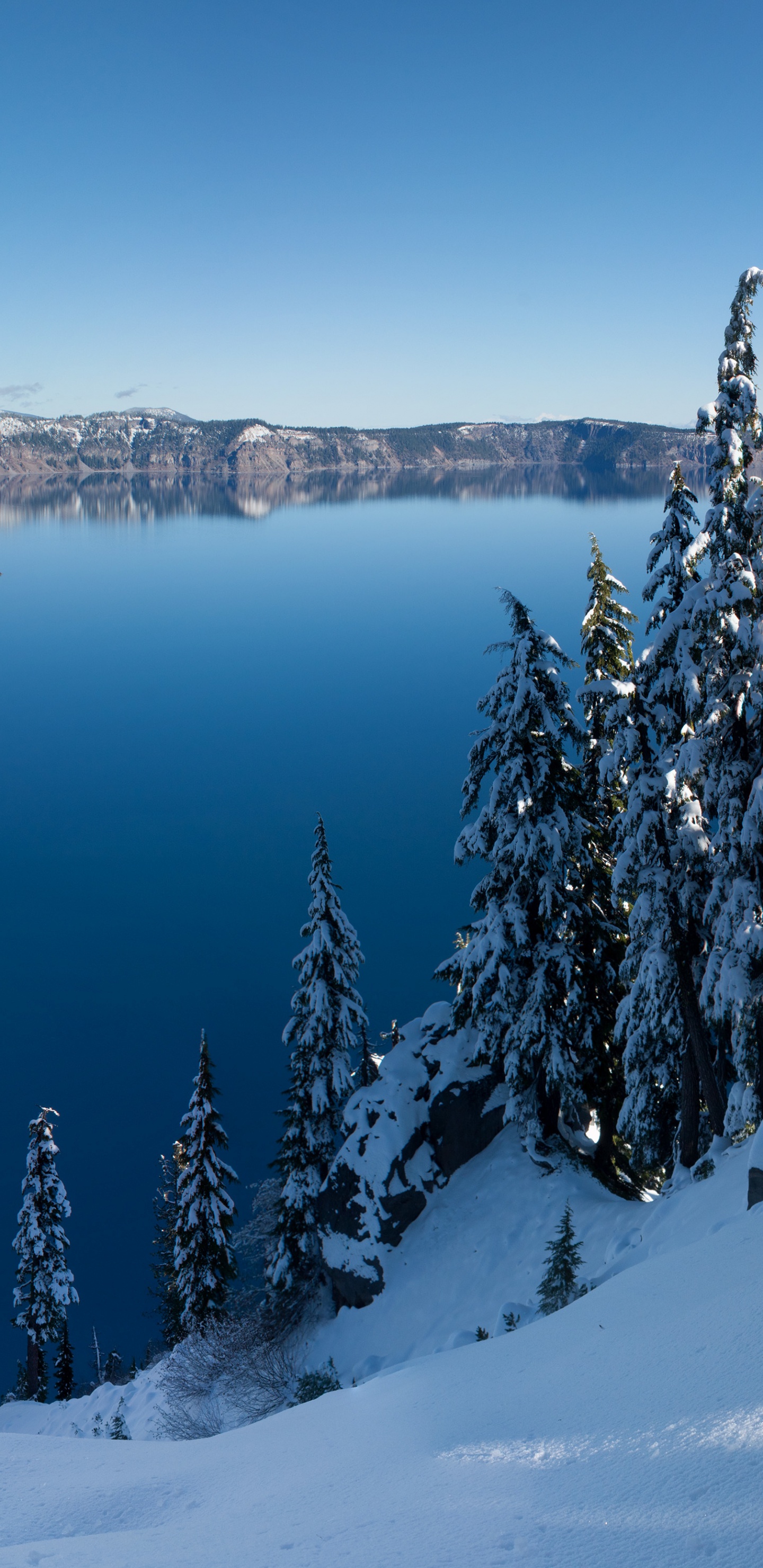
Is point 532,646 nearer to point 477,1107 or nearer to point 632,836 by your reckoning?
point 632,836

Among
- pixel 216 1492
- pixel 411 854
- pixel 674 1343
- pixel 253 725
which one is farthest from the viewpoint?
pixel 253 725

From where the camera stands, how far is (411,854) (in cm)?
7244

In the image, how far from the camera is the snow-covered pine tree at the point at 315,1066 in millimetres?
22828

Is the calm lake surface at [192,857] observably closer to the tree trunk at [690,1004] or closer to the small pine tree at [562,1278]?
the tree trunk at [690,1004]

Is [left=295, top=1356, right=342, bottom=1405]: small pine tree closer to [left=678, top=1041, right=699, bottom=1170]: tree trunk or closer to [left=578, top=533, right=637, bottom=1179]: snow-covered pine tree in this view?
[left=678, top=1041, right=699, bottom=1170]: tree trunk

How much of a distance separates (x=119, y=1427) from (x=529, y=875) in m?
13.6

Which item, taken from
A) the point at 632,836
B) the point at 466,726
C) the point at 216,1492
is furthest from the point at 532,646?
the point at 466,726

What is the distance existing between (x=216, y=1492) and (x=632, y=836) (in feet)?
38.4

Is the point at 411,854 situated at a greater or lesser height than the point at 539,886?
lesser

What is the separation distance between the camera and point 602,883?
20.3 metres

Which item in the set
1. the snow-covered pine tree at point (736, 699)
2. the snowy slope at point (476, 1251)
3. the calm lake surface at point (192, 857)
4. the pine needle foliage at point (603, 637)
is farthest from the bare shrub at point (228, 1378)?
the calm lake surface at point (192, 857)

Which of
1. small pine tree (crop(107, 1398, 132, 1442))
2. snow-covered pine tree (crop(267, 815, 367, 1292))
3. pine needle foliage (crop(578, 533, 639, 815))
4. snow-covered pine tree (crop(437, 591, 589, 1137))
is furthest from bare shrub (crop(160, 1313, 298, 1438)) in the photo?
pine needle foliage (crop(578, 533, 639, 815))

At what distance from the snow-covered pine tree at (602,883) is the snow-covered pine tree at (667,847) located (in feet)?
4.99

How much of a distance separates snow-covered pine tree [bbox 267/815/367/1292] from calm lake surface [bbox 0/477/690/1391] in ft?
66.5
